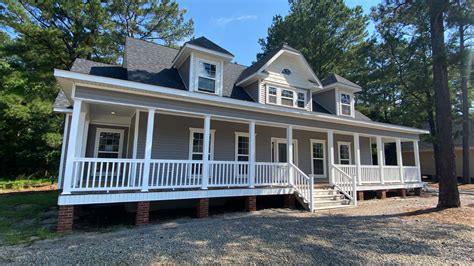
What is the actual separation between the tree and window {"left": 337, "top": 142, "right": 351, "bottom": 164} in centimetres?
1129

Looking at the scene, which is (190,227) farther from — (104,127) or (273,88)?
(273,88)

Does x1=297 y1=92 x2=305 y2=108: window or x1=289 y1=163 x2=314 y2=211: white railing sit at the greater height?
x1=297 y1=92 x2=305 y2=108: window

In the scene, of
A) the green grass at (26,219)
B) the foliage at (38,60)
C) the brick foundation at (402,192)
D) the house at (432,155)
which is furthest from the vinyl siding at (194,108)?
the house at (432,155)

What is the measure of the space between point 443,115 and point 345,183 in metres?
4.35

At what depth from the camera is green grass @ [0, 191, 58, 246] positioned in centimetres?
597

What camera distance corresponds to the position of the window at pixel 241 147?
11.9 metres

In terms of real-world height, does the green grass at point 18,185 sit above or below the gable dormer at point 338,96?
below

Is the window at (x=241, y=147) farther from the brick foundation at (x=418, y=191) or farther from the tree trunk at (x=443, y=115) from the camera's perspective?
the brick foundation at (x=418, y=191)

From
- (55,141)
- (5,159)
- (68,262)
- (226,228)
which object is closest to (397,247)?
(226,228)

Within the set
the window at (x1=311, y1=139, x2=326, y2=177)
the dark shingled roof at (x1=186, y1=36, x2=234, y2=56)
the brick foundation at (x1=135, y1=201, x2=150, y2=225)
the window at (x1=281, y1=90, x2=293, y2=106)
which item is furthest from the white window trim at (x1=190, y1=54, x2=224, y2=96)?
the window at (x1=311, y1=139, x2=326, y2=177)

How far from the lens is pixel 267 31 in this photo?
28312 millimetres

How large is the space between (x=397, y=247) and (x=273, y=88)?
884 centimetres

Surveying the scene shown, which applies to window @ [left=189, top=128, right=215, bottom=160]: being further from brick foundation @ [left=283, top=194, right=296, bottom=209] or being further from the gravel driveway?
the gravel driveway

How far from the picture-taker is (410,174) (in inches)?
572
